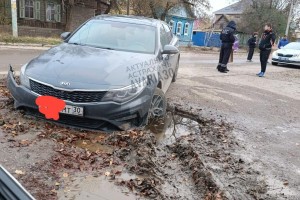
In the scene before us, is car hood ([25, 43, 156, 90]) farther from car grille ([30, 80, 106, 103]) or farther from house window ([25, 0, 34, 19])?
house window ([25, 0, 34, 19])

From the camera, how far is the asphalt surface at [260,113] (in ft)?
13.1

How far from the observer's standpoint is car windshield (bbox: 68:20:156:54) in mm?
5438

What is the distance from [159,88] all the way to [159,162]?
1.62m

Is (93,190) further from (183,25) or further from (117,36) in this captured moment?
(183,25)

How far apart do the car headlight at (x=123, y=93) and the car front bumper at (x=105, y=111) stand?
0.18ft

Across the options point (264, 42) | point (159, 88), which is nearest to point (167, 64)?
point (159, 88)

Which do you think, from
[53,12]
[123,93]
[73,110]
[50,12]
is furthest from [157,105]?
[53,12]

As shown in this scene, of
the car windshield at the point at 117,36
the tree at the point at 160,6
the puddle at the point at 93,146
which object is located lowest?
the puddle at the point at 93,146

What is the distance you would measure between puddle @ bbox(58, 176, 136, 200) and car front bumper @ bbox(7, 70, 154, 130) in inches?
38.2

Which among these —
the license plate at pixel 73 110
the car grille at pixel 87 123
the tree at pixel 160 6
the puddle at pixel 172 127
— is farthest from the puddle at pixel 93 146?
the tree at pixel 160 6

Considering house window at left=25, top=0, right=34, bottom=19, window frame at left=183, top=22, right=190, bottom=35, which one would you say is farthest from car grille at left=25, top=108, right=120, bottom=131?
window frame at left=183, top=22, right=190, bottom=35

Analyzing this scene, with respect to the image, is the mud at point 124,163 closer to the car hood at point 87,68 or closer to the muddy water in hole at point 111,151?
the muddy water in hole at point 111,151

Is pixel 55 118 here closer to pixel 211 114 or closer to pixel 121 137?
pixel 121 137

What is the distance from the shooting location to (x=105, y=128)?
13.8 feet
